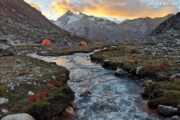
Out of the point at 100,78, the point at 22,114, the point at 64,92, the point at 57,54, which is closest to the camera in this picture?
the point at 22,114

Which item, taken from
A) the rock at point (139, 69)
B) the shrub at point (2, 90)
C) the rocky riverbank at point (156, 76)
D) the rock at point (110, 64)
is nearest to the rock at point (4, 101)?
the shrub at point (2, 90)

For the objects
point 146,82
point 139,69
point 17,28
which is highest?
point 17,28

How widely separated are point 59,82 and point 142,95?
23.6ft

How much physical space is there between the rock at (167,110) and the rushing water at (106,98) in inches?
27.4

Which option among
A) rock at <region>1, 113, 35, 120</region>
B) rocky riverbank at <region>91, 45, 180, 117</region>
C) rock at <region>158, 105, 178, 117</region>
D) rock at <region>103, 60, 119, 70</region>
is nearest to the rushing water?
rock at <region>158, 105, 178, 117</region>

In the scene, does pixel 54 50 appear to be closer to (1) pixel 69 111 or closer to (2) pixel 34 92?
(2) pixel 34 92

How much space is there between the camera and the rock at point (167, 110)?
77.5ft

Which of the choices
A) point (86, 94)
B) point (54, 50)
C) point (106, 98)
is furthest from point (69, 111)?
point (54, 50)

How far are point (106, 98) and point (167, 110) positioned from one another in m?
5.62

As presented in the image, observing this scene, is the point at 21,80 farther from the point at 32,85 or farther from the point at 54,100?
the point at 54,100

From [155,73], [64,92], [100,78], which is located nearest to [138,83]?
[155,73]

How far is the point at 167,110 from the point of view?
78.5 ft

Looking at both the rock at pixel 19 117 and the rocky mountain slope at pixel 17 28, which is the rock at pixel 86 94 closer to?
the rock at pixel 19 117

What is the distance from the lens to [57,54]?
207 feet
